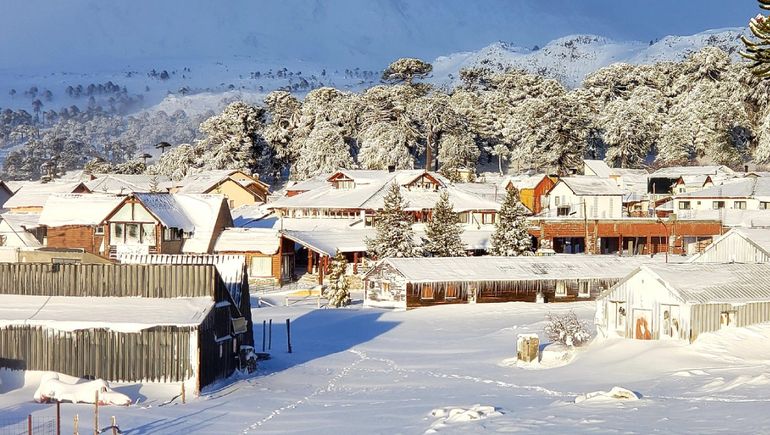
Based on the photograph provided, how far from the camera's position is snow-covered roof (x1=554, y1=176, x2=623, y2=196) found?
93.1 m

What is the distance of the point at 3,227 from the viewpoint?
80125 millimetres

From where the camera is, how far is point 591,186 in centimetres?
9412

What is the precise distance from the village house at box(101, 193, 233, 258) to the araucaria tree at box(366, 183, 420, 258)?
13278 mm

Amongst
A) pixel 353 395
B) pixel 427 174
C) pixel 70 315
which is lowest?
pixel 353 395

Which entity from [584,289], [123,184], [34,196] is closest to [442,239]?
[584,289]

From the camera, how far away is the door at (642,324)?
40969 millimetres

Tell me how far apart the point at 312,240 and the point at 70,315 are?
40.5 m

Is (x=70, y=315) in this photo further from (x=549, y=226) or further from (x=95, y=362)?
(x=549, y=226)

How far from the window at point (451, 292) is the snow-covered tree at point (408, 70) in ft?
300

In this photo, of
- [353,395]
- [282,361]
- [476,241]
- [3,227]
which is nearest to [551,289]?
[476,241]

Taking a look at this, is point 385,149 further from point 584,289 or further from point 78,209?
point 584,289

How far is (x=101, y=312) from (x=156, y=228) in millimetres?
40557

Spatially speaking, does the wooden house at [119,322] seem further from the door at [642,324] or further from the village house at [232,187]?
the village house at [232,187]

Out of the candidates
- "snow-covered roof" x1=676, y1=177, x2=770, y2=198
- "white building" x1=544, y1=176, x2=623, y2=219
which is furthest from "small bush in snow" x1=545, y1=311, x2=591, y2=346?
"snow-covered roof" x1=676, y1=177, x2=770, y2=198
